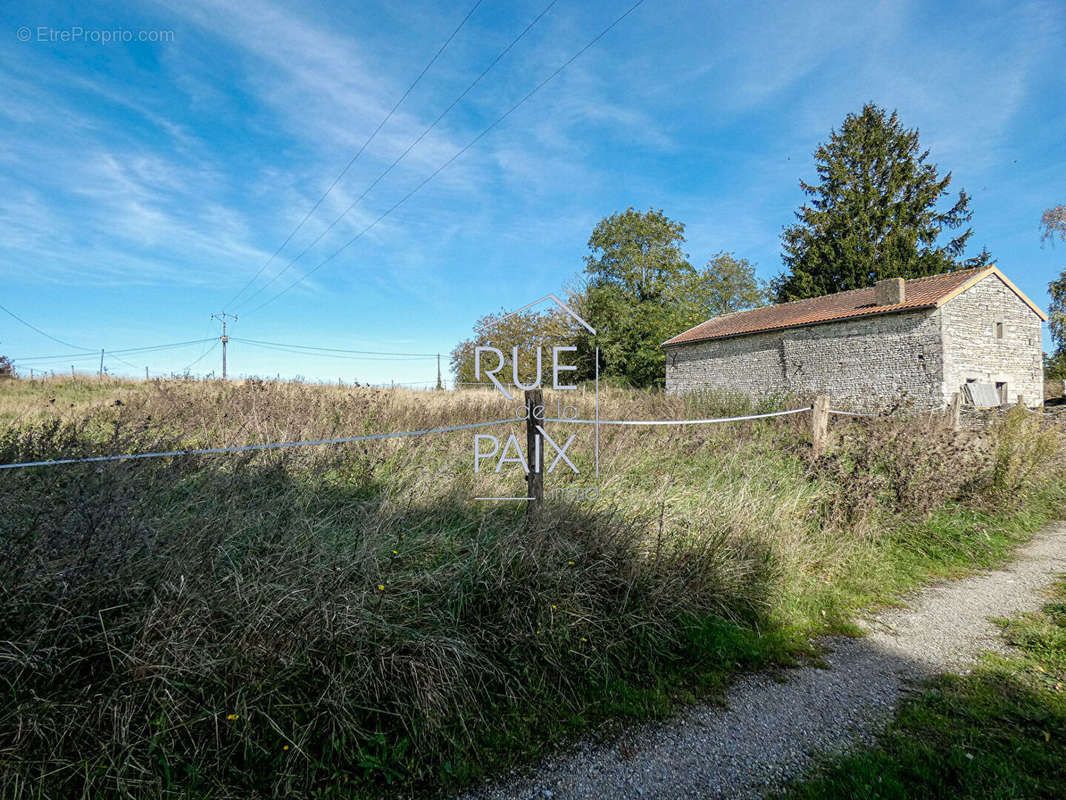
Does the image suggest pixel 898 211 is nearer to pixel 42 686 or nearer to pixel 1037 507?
pixel 1037 507

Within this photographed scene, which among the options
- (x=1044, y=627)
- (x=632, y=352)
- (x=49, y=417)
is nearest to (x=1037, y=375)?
(x=632, y=352)

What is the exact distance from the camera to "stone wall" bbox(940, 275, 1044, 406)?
747 inches

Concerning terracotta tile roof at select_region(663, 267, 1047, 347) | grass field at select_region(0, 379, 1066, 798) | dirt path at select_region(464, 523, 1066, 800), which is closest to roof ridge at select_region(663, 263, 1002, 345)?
terracotta tile roof at select_region(663, 267, 1047, 347)

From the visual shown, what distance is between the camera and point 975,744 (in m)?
2.60

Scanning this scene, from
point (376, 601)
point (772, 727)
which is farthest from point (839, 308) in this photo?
point (376, 601)

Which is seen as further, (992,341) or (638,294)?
(638,294)

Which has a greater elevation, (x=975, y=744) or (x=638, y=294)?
(x=638, y=294)

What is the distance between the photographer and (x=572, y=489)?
5.07m

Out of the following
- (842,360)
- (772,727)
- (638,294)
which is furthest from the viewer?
(638,294)

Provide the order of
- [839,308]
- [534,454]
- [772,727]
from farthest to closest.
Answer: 1. [839,308]
2. [534,454]
3. [772,727]

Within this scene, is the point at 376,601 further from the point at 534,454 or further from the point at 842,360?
the point at 842,360

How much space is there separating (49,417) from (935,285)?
26.0 metres

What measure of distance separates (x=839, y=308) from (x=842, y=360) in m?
2.42

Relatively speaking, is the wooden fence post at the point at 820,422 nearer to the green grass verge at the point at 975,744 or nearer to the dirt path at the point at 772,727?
the dirt path at the point at 772,727
